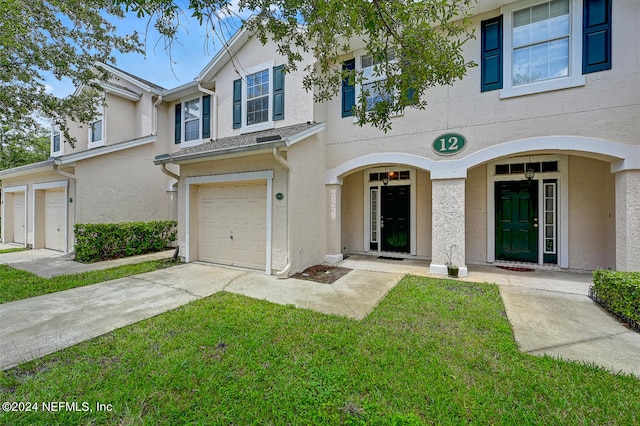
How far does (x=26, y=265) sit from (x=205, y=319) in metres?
8.31

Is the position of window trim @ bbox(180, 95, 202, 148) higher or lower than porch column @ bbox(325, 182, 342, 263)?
higher

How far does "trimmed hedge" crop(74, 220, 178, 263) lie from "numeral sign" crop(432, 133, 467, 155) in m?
10.6

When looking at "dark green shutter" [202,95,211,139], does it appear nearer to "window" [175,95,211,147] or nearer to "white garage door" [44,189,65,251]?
"window" [175,95,211,147]

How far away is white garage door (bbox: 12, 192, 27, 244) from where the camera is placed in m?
12.6

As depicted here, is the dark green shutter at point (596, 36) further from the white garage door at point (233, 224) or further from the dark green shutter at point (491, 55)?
the white garage door at point (233, 224)

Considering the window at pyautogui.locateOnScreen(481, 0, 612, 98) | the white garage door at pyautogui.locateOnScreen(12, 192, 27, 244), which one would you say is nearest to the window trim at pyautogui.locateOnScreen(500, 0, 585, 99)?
the window at pyautogui.locateOnScreen(481, 0, 612, 98)

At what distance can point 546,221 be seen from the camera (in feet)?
24.3

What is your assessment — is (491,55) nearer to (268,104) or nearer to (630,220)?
(630,220)

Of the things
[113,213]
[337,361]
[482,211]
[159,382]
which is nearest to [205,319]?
[159,382]

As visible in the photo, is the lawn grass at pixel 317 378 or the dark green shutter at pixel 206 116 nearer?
the lawn grass at pixel 317 378

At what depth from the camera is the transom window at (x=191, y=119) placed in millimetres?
11109

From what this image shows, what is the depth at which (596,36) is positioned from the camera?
5.70m

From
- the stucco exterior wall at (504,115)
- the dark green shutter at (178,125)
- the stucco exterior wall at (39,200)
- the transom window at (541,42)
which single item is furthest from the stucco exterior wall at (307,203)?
the stucco exterior wall at (39,200)

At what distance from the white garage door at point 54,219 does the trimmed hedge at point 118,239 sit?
2.82 metres
